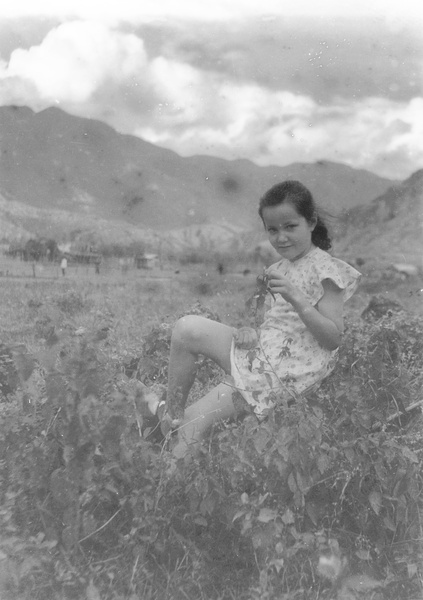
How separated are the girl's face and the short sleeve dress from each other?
0.07 meters

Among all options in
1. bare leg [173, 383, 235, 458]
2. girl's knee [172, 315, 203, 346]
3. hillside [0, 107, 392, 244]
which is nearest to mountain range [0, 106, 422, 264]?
hillside [0, 107, 392, 244]

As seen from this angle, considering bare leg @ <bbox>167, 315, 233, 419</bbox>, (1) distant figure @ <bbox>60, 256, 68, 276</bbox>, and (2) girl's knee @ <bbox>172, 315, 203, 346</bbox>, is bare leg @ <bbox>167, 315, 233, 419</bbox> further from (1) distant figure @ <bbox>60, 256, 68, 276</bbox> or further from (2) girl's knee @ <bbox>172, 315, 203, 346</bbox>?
(1) distant figure @ <bbox>60, 256, 68, 276</bbox>

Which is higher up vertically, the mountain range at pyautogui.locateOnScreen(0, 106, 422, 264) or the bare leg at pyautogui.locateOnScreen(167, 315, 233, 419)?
the mountain range at pyautogui.locateOnScreen(0, 106, 422, 264)

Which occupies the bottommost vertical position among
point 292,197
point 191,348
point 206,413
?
point 206,413

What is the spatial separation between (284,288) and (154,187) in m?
0.63

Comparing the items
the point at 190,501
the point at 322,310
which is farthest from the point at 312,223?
the point at 190,501

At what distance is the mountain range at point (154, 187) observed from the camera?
2.54 metres

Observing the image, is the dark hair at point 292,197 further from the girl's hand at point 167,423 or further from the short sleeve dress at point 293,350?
the girl's hand at point 167,423

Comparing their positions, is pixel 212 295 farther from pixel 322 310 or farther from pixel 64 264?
pixel 64 264

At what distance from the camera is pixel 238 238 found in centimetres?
256

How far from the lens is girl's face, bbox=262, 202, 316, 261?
2525 mm

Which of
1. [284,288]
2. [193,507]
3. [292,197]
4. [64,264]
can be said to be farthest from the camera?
[64,264]

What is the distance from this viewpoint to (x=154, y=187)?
2602 millimetres

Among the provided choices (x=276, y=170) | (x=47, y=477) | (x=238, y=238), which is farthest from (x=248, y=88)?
(x=47, y=477)
